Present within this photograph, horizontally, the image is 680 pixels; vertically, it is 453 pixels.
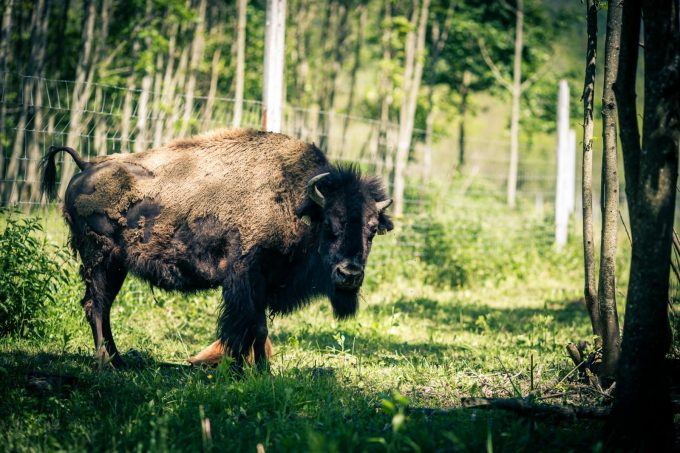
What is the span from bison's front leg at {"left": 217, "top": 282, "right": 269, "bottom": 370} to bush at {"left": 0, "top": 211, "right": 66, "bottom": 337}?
6.51 ft

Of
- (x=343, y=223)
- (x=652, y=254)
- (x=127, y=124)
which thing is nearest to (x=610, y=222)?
(x=652, y=254)

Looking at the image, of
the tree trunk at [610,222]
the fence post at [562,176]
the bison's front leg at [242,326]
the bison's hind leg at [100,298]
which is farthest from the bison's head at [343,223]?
the fence post at [562,176]

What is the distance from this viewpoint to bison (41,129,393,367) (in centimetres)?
571

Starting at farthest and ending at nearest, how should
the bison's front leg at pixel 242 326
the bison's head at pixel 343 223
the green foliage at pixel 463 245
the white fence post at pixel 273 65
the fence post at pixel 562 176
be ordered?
the fence post at pixel 562 176 → the green foliage at pixel 463 245 → the white fence post at pixel 273 65 → the bison's front leg at pixel 242 326 → the bison's head at pixel 343 223

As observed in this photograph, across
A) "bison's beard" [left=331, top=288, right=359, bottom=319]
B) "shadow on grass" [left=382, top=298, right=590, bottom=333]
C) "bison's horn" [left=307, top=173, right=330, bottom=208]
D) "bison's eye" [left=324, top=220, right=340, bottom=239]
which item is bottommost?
"shadow on grass" [left=382, top=298, right=590, bottom=333]

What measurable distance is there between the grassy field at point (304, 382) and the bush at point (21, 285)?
0.42 feet

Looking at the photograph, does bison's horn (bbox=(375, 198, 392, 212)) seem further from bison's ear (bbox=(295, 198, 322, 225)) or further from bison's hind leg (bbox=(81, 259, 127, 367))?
bison's hind leg (bbox=(81, 259, 127, 367))

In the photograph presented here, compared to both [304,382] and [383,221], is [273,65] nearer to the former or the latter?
[383,221]

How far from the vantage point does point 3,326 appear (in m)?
6.26

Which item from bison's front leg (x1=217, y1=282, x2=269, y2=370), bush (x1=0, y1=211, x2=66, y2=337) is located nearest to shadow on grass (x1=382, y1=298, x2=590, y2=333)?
bison's front leg (x1=217, y1=282, x2=269, y2=370)

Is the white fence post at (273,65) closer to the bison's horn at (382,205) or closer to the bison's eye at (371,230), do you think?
the bison's horn at (382,205)

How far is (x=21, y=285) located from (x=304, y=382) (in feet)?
10.7

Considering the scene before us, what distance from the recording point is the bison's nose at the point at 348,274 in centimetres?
529

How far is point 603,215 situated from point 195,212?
3567mm
